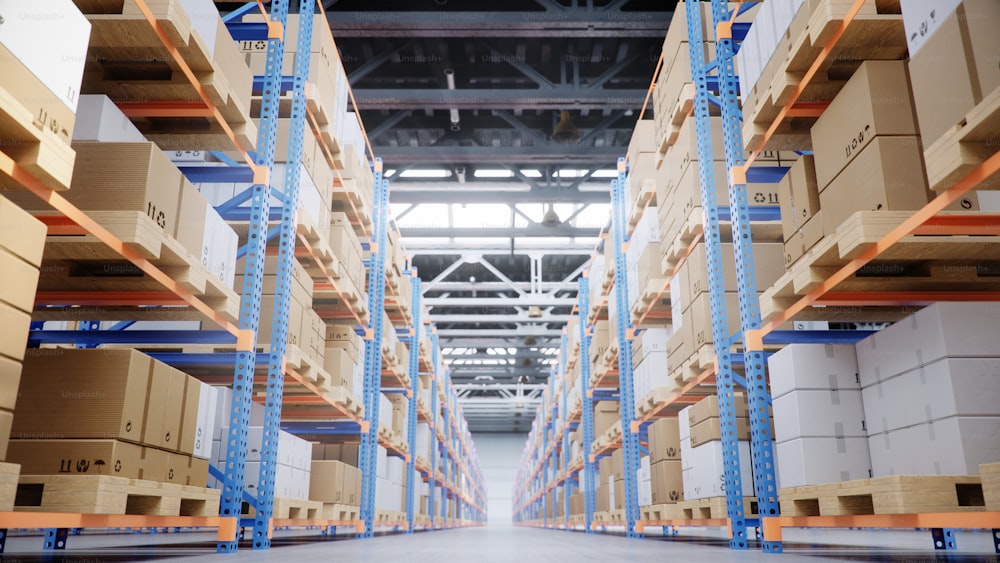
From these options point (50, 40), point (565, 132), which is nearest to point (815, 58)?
point (50, 40)

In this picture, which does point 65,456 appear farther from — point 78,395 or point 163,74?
point 163,74

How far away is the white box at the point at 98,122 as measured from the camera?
3.17m

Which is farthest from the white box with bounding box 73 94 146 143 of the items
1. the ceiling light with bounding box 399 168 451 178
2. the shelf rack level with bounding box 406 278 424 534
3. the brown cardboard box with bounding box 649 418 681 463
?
the ceiling light with bounding box 399 168 451 178

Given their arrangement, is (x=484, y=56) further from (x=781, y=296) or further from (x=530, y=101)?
(x=781, y=296)

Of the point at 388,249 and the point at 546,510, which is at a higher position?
the point at 388,249

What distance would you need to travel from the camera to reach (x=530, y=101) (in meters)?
9.31

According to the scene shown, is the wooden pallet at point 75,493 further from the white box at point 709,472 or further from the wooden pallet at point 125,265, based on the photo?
the white box at point 709,472

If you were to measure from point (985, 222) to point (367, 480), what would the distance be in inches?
261

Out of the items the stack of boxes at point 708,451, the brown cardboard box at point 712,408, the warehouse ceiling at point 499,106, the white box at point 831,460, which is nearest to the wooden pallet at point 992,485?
the white box at point 831,460

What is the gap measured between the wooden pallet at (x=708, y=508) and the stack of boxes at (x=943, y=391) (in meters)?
1.45

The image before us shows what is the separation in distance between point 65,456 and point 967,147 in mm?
3570

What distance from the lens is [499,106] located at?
937 centimetres

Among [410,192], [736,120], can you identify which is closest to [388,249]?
[410,192]

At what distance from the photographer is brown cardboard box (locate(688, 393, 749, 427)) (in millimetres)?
4895
